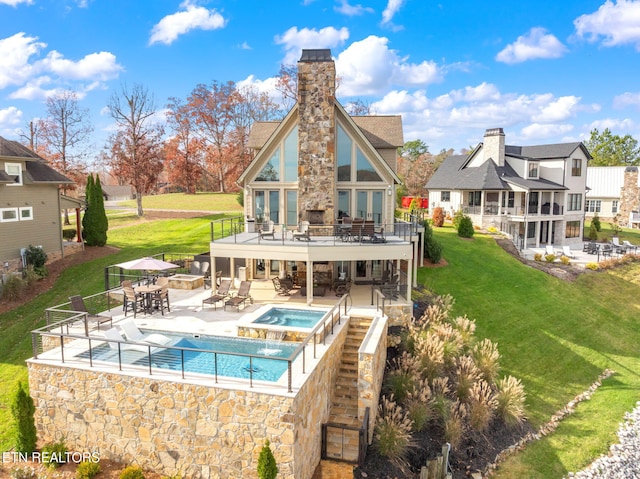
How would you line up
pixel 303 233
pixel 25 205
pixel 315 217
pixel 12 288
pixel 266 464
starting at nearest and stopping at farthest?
pixel 266 464
pixel 303 233
pixel 315 217
pixel 12 288
pixel 25 205

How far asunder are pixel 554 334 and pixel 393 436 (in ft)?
42.3

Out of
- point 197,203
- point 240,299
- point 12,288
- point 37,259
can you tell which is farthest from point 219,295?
point 197,203

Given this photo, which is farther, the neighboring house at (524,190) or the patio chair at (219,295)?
the neighboring house at (524,190)

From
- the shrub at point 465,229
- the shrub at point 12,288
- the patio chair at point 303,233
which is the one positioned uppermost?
the patio chair at point 303,233

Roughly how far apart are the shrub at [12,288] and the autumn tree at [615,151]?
268 feet

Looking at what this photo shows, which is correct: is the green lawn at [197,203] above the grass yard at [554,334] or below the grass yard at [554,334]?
above

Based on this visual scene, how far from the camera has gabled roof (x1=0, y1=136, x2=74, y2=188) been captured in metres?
23.0

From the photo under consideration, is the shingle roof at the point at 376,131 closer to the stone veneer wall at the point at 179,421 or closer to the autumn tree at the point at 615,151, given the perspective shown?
the stone veneer wall at the point at 179,421

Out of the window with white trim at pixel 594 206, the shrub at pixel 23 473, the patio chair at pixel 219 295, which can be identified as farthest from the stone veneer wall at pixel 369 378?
the window with white trim at pixel 594 206

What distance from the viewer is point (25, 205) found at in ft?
79.0

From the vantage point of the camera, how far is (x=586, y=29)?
33.0m

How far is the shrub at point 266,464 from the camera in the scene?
358 inches

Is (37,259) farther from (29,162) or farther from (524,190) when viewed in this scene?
(524,190)

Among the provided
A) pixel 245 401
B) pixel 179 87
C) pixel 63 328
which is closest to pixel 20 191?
pixel 63 328
